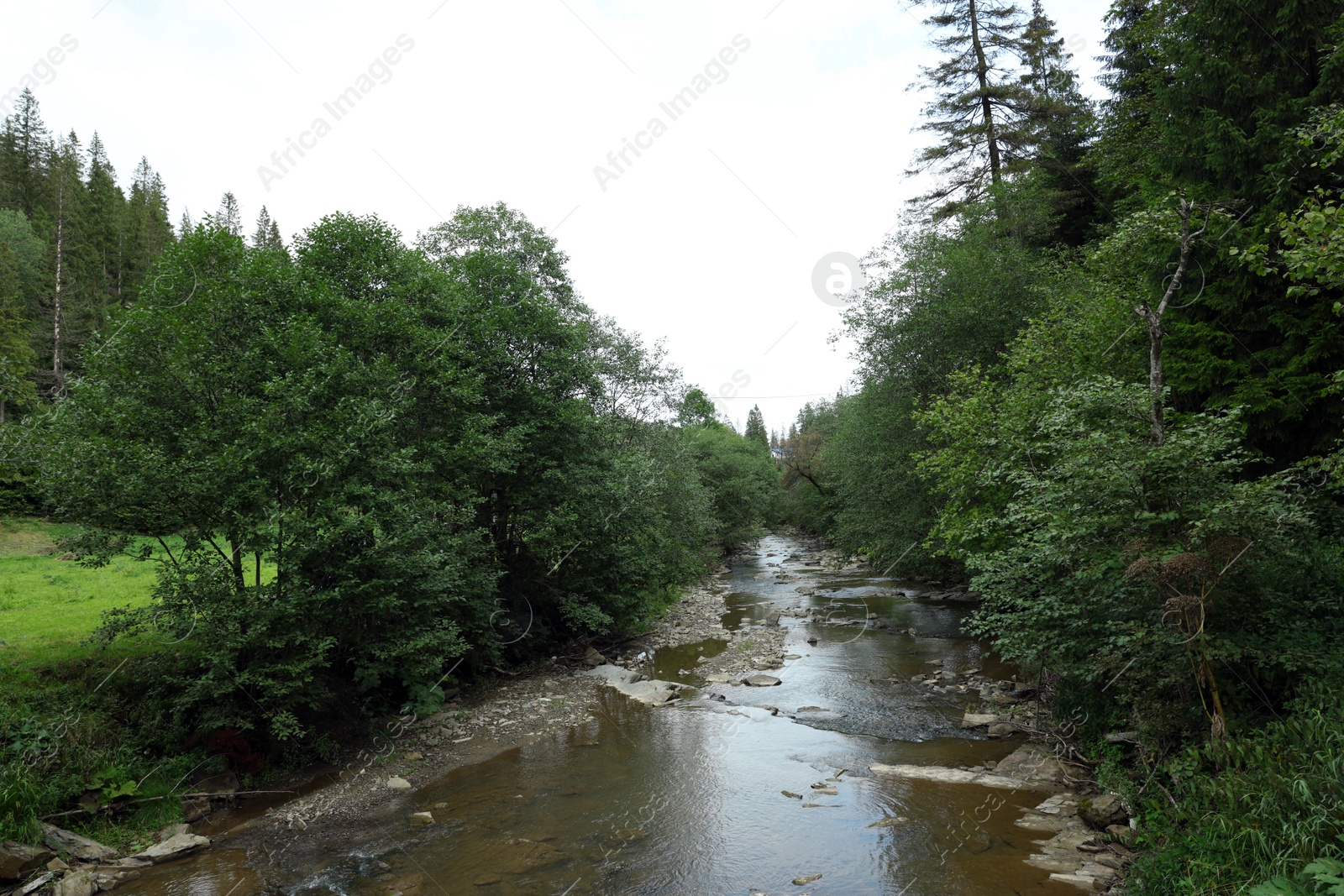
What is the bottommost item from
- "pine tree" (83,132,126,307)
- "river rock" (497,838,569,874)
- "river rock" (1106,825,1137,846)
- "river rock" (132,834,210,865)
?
"river rock" (1106,825,1137,846)

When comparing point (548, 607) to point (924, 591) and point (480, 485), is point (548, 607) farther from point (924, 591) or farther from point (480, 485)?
point (924, 591)

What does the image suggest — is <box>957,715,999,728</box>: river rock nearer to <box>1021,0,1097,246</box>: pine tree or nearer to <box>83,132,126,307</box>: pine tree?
<box>1021,0,1097,246</box>: pine tree

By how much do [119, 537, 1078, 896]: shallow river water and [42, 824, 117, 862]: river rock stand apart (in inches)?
30.9

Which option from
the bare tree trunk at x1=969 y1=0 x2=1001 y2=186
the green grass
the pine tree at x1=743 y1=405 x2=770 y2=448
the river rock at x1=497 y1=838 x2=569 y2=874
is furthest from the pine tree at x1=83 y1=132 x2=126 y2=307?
the pine tree at x1=743 y1=405 x2=770 y2=448

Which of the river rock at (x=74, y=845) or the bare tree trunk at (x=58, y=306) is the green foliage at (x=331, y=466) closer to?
the river rock at (x=74, y=845)

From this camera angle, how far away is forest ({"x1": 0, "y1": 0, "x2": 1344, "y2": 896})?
7.34 m

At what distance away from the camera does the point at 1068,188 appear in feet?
83.1

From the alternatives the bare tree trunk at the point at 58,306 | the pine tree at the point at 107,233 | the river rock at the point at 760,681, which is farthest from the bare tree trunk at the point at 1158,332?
the pine tree at the point at 107,233

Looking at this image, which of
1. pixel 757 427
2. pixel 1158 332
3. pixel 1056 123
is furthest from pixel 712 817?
pixel 757 427

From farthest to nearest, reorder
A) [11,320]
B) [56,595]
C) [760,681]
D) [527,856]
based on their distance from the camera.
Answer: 1. [11,320]
2. [760,681]
3. [56,595]
4. [527,856]

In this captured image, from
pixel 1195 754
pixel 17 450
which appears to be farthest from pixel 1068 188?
pixel 17 450

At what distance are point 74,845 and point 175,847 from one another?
1.10 m

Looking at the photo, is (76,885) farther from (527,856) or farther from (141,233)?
(141,233)

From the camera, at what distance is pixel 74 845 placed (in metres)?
8.38
